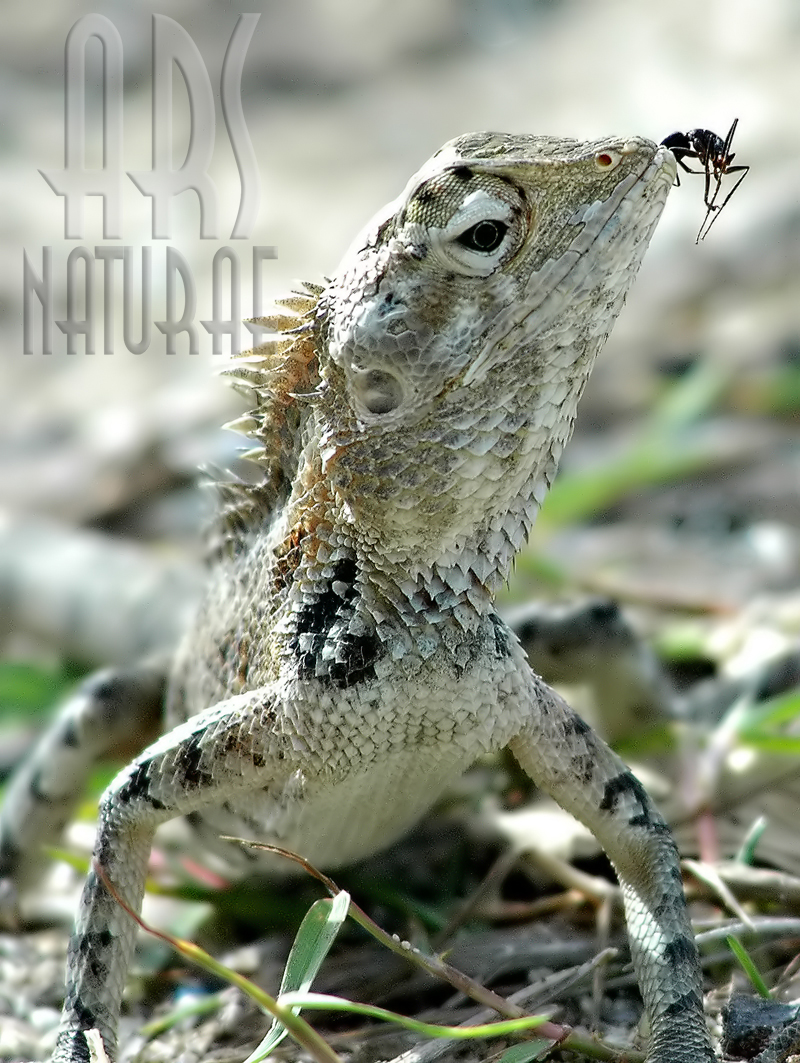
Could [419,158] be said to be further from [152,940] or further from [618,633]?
[152,940]

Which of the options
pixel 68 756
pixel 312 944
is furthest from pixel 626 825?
pixel 68 756

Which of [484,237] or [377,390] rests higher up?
[484,237]

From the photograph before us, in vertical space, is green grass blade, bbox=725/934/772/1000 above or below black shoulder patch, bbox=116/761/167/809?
below

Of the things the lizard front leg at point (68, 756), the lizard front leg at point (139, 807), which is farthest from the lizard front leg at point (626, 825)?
the lizard front leg at point (68, 756)

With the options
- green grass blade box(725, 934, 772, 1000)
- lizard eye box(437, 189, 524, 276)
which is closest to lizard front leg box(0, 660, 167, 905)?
green grass blade box(725, 934, 772, 1000)

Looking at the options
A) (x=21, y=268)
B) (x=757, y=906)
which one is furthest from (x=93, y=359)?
(x=757, y=906)

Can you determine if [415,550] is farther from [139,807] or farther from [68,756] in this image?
[68,756]

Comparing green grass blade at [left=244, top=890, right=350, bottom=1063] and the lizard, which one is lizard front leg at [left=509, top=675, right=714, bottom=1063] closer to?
the lizard
